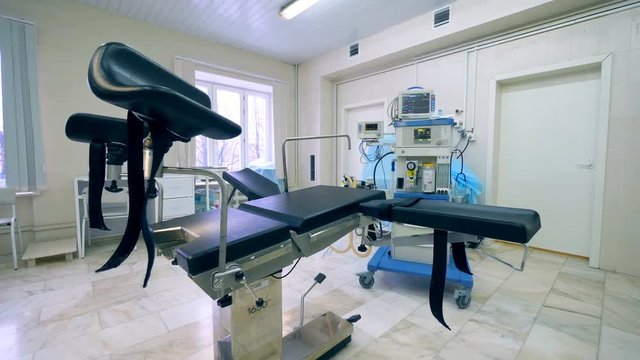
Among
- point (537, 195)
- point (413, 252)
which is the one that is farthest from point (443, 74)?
point (413, 252)

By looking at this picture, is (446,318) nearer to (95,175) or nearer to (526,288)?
(526,288)

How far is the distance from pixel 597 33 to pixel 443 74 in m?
1.38

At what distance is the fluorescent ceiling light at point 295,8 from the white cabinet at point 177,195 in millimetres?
2228

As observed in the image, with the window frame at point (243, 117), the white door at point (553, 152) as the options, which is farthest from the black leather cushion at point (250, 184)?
the white door at point (553, 152)

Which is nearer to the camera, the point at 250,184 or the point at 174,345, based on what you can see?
the point at 174,345

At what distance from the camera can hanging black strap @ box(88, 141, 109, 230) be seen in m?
0.98

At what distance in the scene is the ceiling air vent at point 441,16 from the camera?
10.4 feet

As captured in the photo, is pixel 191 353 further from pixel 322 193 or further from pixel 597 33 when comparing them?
pixel 597 33

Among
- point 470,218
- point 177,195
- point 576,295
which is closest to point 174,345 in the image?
point 470,218

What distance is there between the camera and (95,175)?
3.25ft

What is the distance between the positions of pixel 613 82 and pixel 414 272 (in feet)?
8.15

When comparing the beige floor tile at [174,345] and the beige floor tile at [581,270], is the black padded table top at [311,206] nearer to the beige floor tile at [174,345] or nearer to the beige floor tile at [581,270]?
the beige floor tile at [174,345]

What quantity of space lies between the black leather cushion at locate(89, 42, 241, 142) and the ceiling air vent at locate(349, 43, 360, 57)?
12.4 ft

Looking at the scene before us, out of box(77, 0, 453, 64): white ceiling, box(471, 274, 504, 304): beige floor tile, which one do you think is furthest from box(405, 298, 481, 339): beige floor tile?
box(77, 0, 453, 64): white ceiling
